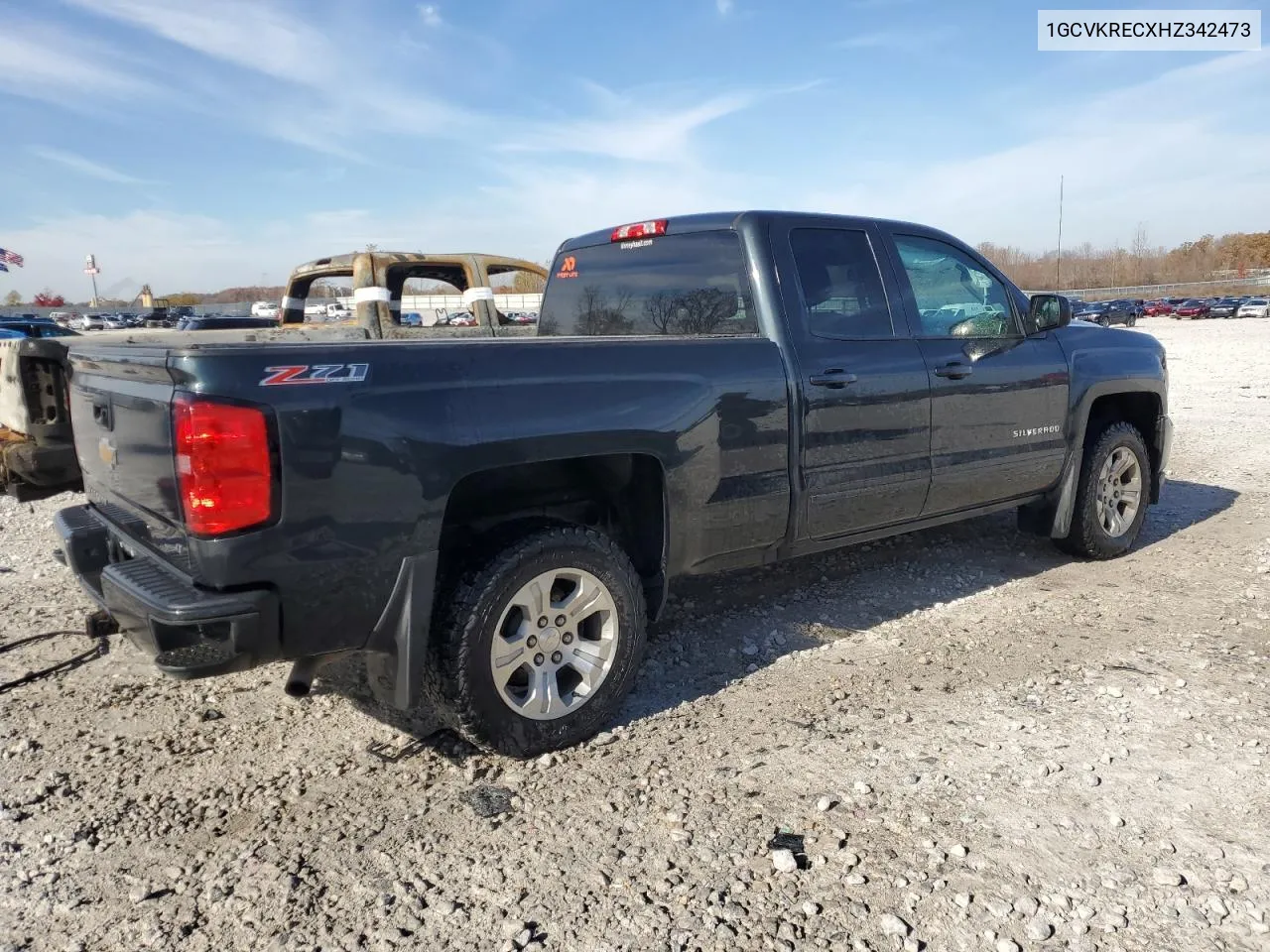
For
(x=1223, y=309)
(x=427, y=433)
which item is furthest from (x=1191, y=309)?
(x=427, y=433)

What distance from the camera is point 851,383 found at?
13.2ft

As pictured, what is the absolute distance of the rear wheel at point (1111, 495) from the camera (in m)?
5.43

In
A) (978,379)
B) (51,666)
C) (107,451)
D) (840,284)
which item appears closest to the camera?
(107,451)

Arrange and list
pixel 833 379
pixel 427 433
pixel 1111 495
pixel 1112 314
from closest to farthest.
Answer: pixel 427 433
pixel 833 379
pixel 1111 495
pixel 1112 314

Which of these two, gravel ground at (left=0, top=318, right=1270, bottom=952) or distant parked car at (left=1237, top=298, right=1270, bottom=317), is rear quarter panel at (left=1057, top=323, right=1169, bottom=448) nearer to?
gravel ground at (left=0, top=318, right=1270, bottom=952)

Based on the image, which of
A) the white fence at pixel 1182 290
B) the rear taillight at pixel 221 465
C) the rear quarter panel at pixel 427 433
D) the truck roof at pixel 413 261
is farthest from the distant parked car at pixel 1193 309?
the rear taillight at pixel 221 465

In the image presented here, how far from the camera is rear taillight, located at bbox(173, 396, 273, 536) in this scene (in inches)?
99.2

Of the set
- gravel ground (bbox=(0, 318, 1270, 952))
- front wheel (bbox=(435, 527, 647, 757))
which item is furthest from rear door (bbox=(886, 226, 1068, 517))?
front wheel (bbox=(435, 527, 647, 757))

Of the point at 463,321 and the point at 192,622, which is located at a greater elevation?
the point at 463,321

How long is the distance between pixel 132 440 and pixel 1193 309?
220ft

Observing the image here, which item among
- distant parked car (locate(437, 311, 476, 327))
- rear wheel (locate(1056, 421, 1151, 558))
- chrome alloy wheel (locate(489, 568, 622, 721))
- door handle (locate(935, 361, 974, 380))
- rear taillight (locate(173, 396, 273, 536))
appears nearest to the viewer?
rear taillight (locate(173, 396, 273, 536))

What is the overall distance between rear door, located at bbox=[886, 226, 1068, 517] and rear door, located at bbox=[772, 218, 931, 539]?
0.14 metres

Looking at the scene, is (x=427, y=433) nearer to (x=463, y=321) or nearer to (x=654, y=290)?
(x=654, y=290)

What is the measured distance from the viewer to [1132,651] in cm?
414
